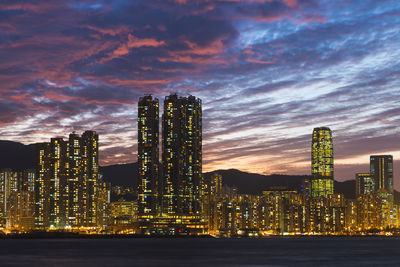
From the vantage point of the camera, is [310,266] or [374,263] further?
[374,263]

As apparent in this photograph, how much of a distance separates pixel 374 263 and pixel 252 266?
101ft

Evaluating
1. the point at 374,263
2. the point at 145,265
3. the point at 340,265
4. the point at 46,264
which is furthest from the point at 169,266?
the point at 374,263

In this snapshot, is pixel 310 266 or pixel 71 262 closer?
pixel 310 266

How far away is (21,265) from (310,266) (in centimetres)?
6169

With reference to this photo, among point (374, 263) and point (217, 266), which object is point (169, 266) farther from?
point (374, 263)

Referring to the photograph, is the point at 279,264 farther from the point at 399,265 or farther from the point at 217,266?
the point at 399,265

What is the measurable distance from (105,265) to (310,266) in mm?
43669

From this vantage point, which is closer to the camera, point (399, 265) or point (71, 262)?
point (399, 265)

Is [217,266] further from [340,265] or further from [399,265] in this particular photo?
[399,265]

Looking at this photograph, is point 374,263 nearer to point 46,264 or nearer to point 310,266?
point 310,266

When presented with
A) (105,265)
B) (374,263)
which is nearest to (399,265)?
(374,263)

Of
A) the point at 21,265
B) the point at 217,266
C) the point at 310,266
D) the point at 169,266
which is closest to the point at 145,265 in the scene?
the point at 169,266

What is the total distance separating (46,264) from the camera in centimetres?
14550

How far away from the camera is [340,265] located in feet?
473
